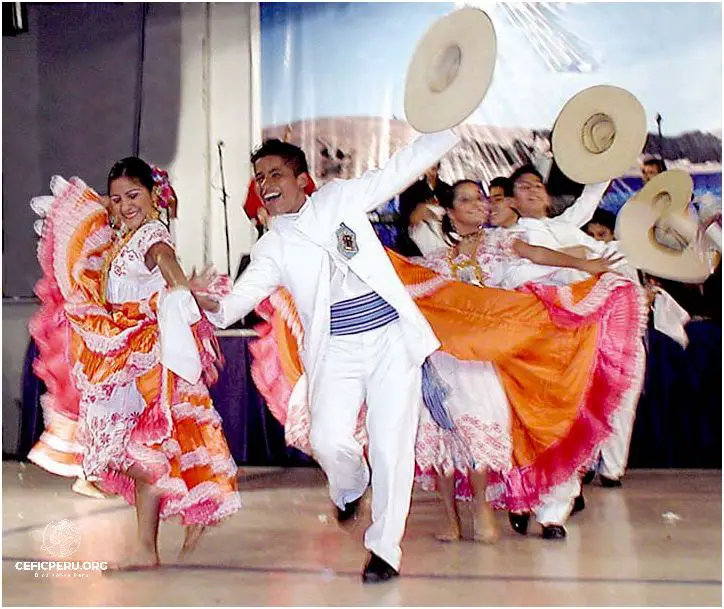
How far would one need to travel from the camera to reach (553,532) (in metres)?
3.27

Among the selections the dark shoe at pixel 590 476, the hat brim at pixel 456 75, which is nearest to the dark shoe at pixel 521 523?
the dark shoe at pixel 590 476

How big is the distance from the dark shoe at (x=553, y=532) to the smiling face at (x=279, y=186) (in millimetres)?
1432

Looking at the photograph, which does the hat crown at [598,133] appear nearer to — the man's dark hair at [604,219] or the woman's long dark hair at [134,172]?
the man's dark hair at [604,219]

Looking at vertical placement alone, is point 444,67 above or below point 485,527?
above

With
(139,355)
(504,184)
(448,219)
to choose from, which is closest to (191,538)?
(139,355)

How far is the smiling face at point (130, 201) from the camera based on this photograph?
3080 millimetres

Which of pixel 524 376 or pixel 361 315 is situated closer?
pixel 361 315

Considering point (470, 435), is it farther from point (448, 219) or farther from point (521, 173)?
point (521, 173)

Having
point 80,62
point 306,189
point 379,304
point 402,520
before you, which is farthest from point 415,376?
point 80,62

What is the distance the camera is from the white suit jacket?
112 inches

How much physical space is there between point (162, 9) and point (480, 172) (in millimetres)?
1610

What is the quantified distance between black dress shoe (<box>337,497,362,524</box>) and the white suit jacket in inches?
18.1

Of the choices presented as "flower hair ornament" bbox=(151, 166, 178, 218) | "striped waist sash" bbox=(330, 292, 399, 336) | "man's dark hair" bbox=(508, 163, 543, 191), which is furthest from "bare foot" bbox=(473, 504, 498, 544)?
"flower hair ornament" bbox=(151, 166, 178, 218)

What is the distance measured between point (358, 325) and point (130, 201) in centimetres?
89
